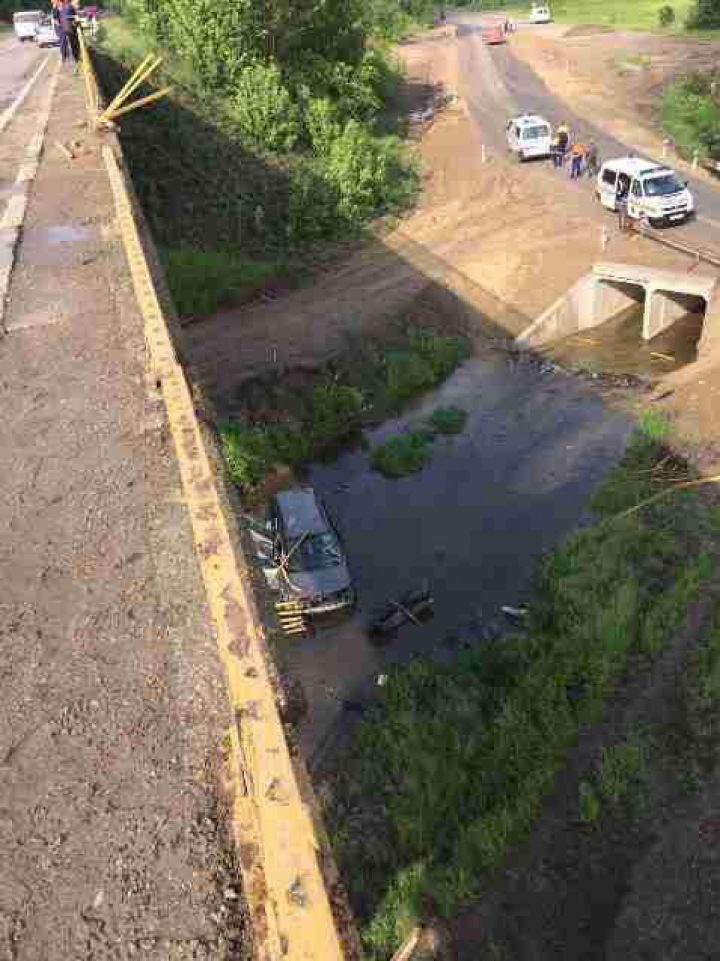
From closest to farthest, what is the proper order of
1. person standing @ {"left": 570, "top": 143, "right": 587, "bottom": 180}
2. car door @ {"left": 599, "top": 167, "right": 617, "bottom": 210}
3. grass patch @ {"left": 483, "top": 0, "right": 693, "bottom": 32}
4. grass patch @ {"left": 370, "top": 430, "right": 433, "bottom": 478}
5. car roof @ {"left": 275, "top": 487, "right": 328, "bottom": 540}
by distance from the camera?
1. car roof @ {"left": 275, "top": 487, "right": 328, "bottom": 540}
2. grass patch @ {"left": 370, "top": 430, "right": 433, "bottom": 478}
3. car door @ {"left": 599, "top": 167, "right": 617, "bottom": 210}
4. person standing @ {"left": 570, "top": 143, "right": 587, "bottom": 180}
5. grass patch @ {"left": 483, "top": 0, "right": 693, "bottom": 32}

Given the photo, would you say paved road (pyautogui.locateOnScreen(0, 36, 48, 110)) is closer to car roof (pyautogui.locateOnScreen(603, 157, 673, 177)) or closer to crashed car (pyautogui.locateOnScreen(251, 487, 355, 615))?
crashed car (pyautogui.locateOnScreen(251, 487, 355, 615))

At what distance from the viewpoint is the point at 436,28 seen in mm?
92938

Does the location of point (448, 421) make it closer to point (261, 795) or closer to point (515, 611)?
point (515, 611)

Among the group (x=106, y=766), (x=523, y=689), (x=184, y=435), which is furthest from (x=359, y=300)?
(x=106, y=766)

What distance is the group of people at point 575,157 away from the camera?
123ft

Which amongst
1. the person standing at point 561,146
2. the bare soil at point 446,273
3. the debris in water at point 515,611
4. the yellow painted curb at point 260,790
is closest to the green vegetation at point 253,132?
the bare soil at point 446,273

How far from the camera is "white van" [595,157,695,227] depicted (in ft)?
100

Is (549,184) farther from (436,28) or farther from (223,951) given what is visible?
(436,28)

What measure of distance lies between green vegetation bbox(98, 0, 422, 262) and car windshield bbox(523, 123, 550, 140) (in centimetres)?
604

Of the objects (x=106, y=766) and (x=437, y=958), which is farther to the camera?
(x=437, y=958)

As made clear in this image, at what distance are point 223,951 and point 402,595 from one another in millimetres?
14780

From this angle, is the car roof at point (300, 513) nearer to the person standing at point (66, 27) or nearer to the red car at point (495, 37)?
the person standing at point (66, 27)

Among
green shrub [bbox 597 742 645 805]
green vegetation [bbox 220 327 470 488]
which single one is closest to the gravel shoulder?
green shrub [bbox 597 742 645 805]

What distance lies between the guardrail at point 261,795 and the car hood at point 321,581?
10.8 meters
